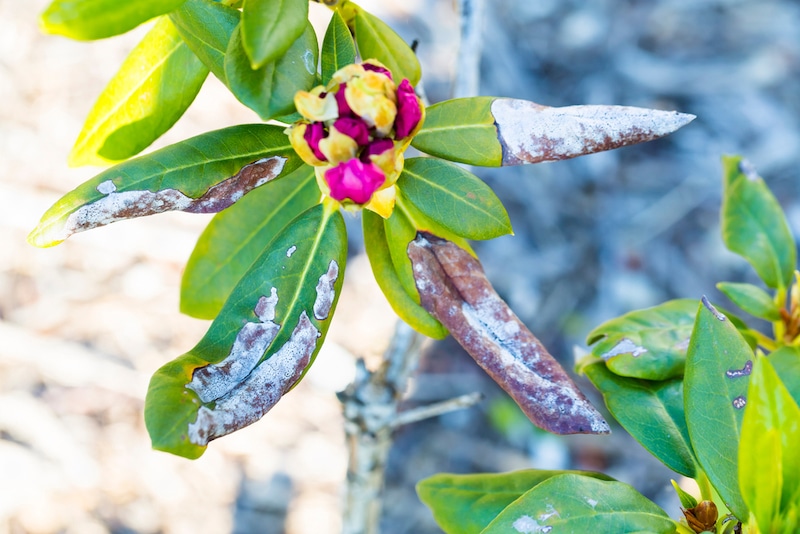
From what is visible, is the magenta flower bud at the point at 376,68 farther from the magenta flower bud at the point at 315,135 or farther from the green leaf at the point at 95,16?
the green leaf at the point at 95,16

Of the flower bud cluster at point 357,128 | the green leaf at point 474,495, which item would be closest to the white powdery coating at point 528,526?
the green leaf at point 474,495

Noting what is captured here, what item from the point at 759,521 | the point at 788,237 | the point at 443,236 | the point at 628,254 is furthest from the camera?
the point at 628,254

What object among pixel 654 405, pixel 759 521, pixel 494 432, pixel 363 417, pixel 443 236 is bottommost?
pixel 494 432

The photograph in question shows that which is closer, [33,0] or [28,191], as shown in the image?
[28,191]

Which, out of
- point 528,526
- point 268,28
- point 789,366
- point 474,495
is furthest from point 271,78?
point 789,366

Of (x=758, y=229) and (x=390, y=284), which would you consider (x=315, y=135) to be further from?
(x=758, y=229)

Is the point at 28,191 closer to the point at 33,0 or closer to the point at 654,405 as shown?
the point at 33,0

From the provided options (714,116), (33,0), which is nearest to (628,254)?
(714,116)
